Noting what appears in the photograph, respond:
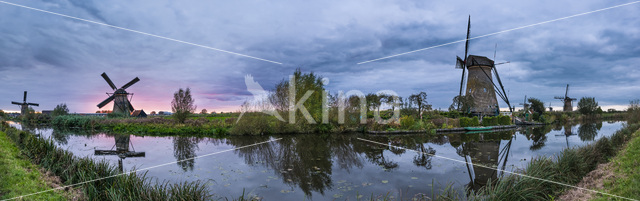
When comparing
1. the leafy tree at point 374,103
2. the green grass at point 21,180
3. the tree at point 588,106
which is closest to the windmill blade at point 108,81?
the leafy tree at point 374,103

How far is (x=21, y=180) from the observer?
17.4 ft

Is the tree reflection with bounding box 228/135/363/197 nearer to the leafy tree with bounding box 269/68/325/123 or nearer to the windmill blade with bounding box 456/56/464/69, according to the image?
the leafy tree with bounding box 269/68/325/123

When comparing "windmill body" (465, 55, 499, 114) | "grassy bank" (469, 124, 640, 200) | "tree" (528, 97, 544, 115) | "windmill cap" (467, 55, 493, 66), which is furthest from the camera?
"tree" (528, 97, 544, 115)

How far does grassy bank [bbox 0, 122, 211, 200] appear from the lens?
14.0 ft

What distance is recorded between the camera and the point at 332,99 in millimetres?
24984

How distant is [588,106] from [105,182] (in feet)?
198

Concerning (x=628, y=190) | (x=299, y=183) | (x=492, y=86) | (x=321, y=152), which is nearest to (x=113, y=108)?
(x=321, y=152)

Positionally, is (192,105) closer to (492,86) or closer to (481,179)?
(481,179)

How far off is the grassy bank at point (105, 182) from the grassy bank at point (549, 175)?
4.36 metres

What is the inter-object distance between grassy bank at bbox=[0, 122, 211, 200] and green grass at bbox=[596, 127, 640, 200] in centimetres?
675

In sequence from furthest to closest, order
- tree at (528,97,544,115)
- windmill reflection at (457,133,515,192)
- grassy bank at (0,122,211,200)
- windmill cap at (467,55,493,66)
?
tree at (528,97,544,115) < windmill cap at (467,55,493,66) < windmill reflection at (457,133,515,192) < grassy bank at (0,122,211,200)

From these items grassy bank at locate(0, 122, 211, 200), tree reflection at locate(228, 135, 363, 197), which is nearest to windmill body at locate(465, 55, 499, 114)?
tree reflection at locate(228, 135, 363, 197)

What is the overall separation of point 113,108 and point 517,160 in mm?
42575

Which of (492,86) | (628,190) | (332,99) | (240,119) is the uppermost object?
(492,86)
